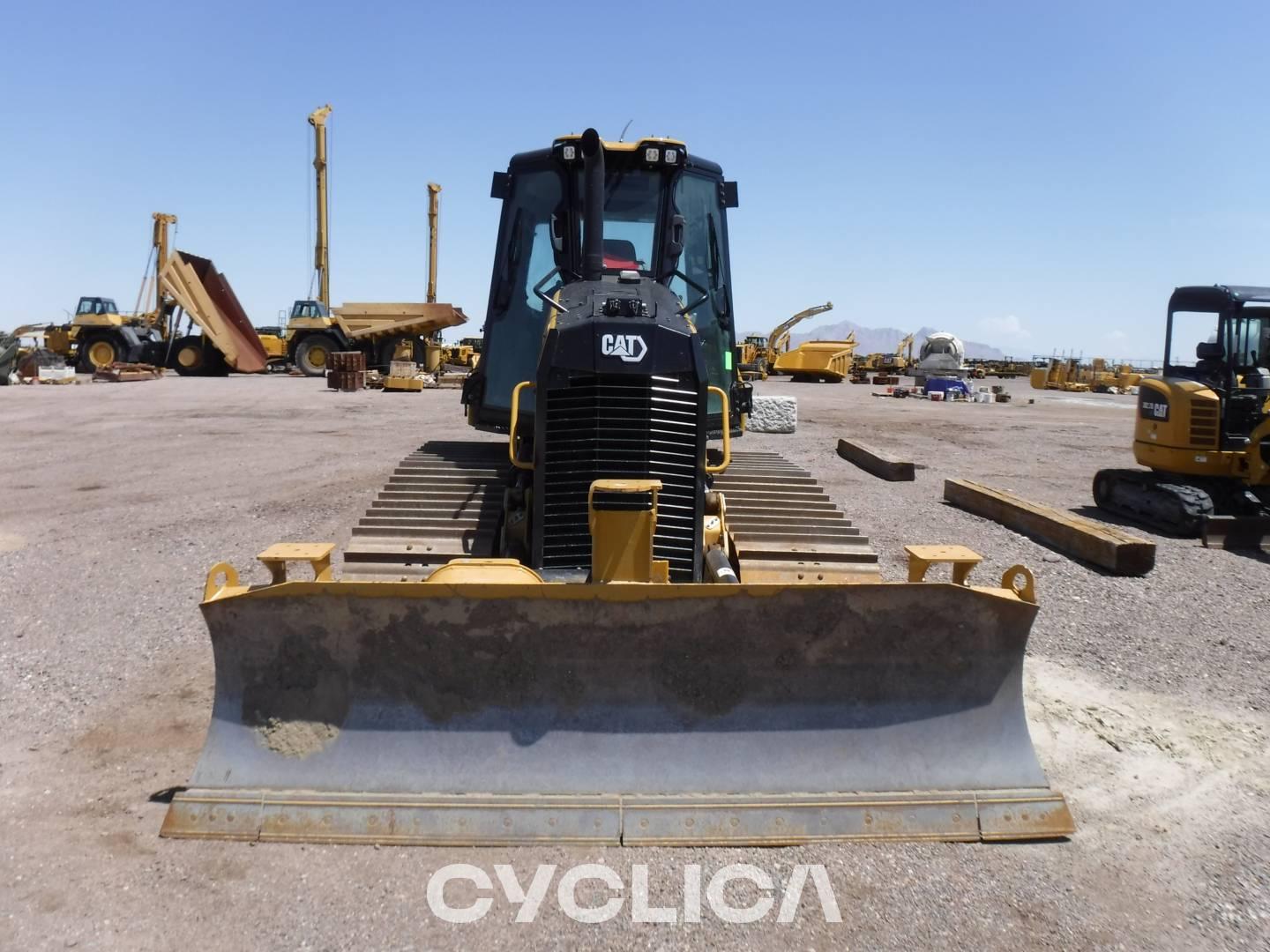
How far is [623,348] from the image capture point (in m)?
4.59

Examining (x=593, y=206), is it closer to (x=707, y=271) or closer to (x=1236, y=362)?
(x=707, y=271)

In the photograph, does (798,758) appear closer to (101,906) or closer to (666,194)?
(101,906)

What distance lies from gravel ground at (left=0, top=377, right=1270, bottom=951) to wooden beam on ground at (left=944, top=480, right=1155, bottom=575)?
7.1 inches

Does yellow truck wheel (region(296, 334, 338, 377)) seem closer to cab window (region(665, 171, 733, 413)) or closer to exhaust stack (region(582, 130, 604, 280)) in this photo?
cab window (region(665, 171, 733, 413))

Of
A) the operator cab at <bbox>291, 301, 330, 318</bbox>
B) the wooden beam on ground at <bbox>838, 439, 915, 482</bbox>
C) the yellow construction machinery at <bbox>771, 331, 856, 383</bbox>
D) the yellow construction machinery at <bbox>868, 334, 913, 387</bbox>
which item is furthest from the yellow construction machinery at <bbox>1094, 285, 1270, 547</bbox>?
the yellow construction machinery at <bbox>868, 334, 913, 387</bbox>

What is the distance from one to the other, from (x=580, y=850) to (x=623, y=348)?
2256 mm

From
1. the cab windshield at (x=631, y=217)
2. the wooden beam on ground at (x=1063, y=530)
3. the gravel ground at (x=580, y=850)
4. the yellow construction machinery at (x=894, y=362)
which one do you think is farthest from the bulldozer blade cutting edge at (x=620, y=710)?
the yellow construction machinery at (x=894, y=362)

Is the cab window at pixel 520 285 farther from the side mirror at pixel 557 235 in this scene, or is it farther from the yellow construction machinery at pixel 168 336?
the yellow construction machinery at pixel 168 336

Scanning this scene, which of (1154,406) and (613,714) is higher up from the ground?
(1154,406)

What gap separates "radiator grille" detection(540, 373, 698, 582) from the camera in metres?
4.61

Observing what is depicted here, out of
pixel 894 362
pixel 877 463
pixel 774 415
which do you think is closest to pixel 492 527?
pixel 877 463

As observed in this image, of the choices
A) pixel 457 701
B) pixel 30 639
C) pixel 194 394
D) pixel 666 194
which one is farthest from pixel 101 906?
pixel 194 394
